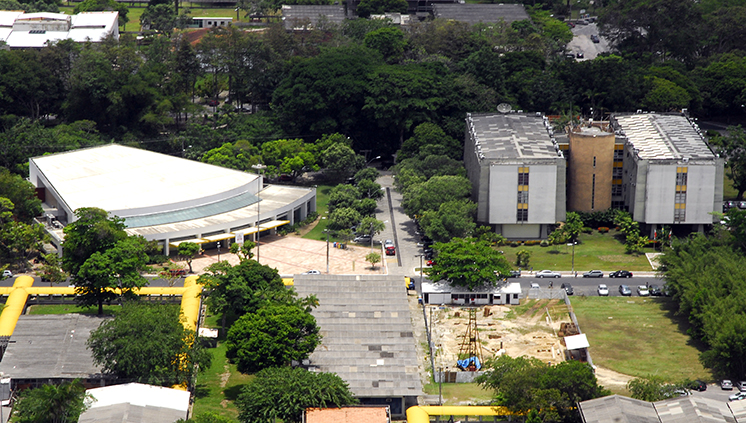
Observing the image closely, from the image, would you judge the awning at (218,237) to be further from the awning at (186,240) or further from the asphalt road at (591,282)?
the asphalt road at (591,282)

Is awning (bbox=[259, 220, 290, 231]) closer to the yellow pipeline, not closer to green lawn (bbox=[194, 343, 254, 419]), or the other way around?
green lawn (bbox=[194, 343, 254, 419])

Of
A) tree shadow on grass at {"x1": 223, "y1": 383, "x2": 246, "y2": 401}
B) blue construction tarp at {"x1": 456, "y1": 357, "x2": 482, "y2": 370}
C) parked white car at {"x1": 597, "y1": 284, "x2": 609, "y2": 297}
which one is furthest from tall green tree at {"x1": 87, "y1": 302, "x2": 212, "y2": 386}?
parked white car at {"x1": 597, "y1": 284, "x2": 609, "y2": 297}

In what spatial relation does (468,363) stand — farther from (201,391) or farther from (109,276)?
(109,276)

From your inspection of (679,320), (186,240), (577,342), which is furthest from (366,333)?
(679,320)

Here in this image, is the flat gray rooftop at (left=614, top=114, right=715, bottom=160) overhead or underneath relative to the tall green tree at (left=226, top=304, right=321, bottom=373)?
overhead

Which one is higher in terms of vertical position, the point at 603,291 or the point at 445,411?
the point at 603,291

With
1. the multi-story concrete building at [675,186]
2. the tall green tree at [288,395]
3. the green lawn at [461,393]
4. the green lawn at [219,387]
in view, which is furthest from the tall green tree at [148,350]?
the multi-story concrete building at [675,186]
